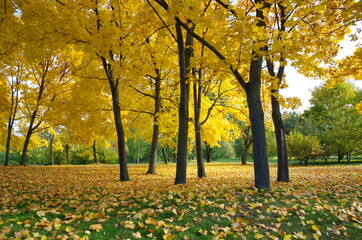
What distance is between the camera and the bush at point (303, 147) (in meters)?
22.3

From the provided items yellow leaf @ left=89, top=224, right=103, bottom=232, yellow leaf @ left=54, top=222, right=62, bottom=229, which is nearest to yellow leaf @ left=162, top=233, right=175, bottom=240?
yellow leaf @ left=89, top=224, right=103, bottom=232

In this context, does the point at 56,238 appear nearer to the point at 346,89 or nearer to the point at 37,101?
the point at 37,101

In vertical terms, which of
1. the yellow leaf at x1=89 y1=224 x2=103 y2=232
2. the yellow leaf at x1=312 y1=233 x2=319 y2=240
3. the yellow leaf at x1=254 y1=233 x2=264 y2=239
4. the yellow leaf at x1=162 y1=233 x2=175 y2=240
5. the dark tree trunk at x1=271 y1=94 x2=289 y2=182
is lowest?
the yellow leaf at x1=312 y1=233 x2=319 y2=240

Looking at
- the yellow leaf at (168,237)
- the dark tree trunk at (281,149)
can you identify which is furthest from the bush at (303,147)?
the yellow leaf at (168,237)

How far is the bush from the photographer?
22.3 metres

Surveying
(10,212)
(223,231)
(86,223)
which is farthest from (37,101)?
(223,231)

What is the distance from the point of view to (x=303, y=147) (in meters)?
22.6

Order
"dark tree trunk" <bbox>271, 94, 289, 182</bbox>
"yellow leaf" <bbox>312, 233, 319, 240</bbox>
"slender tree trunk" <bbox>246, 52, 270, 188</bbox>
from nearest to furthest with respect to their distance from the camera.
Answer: "yellow leaf" <bbox>312, 233, 319, 240</bbox>, "slender tree trunk" <bbox>246, 52, 270, 188</bbox>, "dark tree trunk" <bbox>271, 94, 289, 182</bbox>

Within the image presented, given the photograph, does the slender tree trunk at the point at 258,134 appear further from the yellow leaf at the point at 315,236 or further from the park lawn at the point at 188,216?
the yellow leaf at the point at 315,236

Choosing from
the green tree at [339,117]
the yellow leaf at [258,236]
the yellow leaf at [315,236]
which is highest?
the green tree at [339,117]

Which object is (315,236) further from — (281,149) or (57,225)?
(281,149)

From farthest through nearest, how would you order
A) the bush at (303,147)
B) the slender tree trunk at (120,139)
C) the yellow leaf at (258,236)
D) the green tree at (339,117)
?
the bush at (303,147) < the green tree at (339,117) < the slender tree trunk at (120,139) < the yellow leaf at (258,236)

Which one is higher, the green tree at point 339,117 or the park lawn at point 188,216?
the green tree at point 339,117

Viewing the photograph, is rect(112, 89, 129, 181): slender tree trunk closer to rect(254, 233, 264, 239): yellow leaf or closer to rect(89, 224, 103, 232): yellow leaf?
rect(89, 224, 103, 232): yellow leaf
